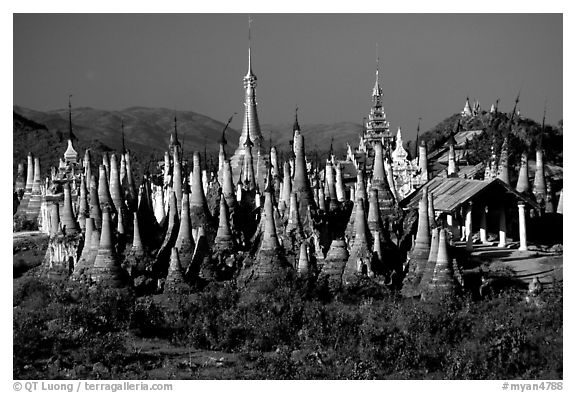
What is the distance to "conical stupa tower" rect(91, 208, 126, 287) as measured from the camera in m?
29.1

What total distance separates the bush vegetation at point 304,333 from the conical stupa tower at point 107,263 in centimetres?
71

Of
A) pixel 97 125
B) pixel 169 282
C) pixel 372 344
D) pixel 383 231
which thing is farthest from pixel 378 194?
pixel 97 125

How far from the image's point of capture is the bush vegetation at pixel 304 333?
74.9 feet

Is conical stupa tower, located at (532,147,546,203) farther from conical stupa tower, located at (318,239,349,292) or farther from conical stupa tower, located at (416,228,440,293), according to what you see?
conical stupa tower, located at (416,228,440,293)

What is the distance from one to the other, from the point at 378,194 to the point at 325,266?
4.39 metres

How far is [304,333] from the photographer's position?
984 inches

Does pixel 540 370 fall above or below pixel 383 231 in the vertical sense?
below

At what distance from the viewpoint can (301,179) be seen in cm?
3347

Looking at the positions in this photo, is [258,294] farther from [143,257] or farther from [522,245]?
[522,245]

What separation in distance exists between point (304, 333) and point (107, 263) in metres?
6.82

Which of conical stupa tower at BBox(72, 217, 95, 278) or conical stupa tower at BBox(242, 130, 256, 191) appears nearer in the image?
conical stupa tower at BBox(72, 217, 95, 278)

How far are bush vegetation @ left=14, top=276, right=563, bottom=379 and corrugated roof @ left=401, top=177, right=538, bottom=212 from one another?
8.04m

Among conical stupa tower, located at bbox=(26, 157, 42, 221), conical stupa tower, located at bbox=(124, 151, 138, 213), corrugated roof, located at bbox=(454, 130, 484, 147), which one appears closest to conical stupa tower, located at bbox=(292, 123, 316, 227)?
conical stupa tower, located at bbox=(124, 151, 138, 213)

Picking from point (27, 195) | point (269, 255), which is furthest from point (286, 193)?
point (27, 195)
